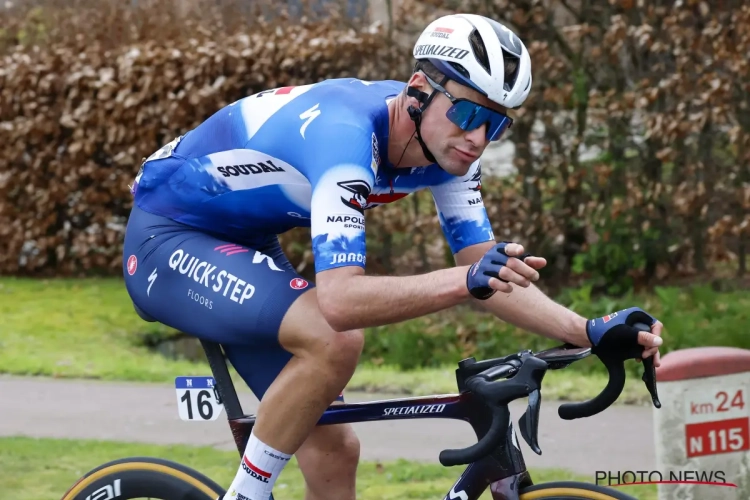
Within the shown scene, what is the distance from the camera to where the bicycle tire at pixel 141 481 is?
381 centimetres

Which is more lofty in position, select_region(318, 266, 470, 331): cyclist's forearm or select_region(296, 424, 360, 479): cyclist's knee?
select_region(318, 266, 470, 331): cyclist's forearm

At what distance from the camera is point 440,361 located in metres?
8.41

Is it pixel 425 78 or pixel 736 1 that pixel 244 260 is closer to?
pixel 425 78

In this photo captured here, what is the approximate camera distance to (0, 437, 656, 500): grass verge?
5410 mm

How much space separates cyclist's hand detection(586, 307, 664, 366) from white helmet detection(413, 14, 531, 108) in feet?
2.16

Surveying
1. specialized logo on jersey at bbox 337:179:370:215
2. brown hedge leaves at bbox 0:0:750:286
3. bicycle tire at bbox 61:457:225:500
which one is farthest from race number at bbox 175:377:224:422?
brown hedge leaves at bbox 0:0:750:286

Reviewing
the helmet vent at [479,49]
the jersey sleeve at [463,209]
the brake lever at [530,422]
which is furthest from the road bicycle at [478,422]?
the helmet vent at [479,49]

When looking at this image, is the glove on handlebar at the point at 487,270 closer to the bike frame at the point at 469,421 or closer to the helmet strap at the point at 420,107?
the bike frame at the point at 469,421

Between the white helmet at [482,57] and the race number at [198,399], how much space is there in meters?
1.17

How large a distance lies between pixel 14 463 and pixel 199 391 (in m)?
2.63

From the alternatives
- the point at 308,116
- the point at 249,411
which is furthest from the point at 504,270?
the point at 249,411

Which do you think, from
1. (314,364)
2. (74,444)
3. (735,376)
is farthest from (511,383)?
(74,444)

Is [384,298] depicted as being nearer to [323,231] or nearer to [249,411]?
[323,231]

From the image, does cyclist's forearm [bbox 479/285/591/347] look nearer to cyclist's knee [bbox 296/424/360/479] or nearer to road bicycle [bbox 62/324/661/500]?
road bicycle [bbox 62/324/661/500]
